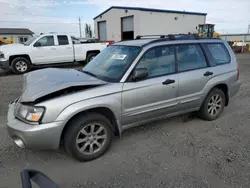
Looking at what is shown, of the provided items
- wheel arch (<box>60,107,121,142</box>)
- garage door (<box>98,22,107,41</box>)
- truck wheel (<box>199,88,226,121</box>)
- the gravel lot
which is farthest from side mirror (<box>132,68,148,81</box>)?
garage door (<box>98,22,107,41</box>)

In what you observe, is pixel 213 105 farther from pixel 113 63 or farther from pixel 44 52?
pixel 44 52

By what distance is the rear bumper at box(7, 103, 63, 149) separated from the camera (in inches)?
102

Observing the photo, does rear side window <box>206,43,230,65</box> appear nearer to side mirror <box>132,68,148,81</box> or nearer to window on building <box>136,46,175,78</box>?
window on building <box>136,46,175,78</box>

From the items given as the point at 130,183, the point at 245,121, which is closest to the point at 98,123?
the point at 130,183

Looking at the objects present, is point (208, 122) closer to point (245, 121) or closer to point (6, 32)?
point (245, 121)

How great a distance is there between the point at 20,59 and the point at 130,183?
30.8ft

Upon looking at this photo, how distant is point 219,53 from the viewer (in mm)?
4387

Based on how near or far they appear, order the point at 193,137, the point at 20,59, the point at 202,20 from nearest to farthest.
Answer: the point at 193,137 → the point at 20,59 → the point at 202,20

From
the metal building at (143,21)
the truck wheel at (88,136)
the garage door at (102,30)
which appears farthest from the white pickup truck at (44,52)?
the garage door at (102,30)

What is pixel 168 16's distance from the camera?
26953mm

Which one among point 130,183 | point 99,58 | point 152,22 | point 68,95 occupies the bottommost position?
point 130,183

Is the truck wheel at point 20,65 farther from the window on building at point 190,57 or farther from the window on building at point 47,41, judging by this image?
the window on building at point 190,57

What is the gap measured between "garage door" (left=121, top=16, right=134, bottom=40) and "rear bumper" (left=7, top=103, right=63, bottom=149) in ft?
83.4

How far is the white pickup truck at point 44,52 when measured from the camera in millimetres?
9812
